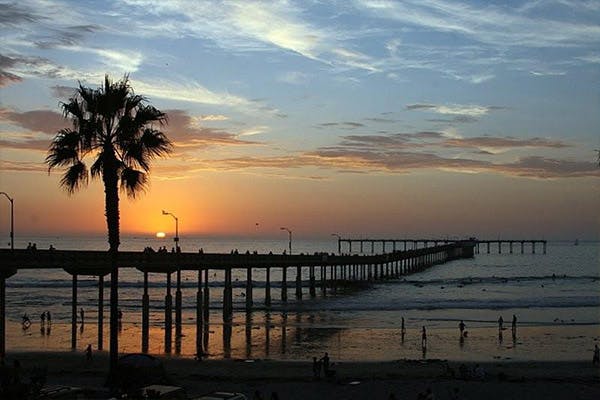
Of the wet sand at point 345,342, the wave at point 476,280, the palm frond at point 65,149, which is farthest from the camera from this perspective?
the wave at point 476,280

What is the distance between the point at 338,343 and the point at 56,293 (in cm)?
5938

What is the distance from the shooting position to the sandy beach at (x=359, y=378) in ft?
90.2

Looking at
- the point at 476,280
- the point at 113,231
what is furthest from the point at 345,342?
the point at 476,280

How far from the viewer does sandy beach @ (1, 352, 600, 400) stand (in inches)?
1083

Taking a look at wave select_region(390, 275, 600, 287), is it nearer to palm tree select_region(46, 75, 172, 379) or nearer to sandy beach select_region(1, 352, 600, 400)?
sandy beach select_region(1, 352, 600, 400)

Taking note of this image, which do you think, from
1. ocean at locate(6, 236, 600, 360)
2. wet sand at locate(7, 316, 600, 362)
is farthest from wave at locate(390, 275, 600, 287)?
wet sand at locate(7, 316, 600, 362)

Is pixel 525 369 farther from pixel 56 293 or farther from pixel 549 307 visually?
pixel 56 293

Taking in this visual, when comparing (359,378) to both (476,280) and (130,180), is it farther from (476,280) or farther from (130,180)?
(476,280)

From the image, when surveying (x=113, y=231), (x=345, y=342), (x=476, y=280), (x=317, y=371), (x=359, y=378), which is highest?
(x=113, y=231)

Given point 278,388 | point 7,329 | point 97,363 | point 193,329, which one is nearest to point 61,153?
point 278,388

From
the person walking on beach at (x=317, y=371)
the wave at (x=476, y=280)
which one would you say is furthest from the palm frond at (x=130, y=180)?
the wave at (x=476, y=280)

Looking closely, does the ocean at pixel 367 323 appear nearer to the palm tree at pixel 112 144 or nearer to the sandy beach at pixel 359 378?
the sandy beach at pixel 359 378

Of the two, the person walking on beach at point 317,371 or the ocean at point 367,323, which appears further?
the ocean at point 367,323

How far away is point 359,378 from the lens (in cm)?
3077
